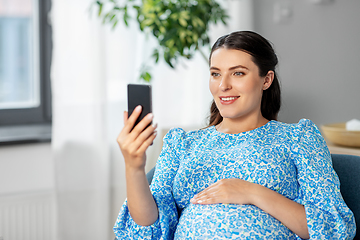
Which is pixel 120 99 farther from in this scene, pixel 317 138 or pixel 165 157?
pixel 317 138

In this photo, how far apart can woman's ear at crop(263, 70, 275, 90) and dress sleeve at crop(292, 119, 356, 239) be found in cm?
22

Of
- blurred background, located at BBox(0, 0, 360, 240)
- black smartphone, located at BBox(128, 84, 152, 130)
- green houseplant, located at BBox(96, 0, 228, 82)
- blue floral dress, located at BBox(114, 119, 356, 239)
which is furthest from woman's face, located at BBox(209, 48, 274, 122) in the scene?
blurred background, located at BBox(0, 0, 360, 240)

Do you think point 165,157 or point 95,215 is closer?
point 165,157

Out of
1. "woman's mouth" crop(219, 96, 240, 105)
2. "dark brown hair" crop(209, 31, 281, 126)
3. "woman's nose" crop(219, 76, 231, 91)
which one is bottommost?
"woman's mouth" crop(219, 96, 240, 105)

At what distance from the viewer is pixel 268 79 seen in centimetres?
130

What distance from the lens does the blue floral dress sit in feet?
3.52

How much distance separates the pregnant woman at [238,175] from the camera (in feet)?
3.49

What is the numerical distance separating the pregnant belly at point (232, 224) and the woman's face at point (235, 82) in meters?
0.31

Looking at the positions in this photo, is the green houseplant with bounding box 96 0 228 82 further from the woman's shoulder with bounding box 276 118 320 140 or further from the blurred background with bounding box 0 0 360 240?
the woman's shoulder with bounding box 276 118 320 140

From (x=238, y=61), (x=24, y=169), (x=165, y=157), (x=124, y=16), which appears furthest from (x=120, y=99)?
(x=238, y=61)

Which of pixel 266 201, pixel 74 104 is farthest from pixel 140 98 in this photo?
pixel 74 104

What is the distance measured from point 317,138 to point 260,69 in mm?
286

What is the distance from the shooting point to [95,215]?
2102mm

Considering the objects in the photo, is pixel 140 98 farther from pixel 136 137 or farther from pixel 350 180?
pixel 350 180
